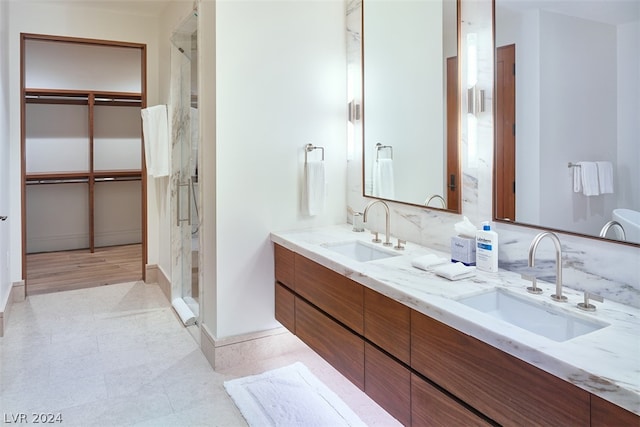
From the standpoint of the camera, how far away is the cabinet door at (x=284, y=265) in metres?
2.65

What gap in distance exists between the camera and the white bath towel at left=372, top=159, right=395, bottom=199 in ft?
8.99

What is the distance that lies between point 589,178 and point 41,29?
4.39 m

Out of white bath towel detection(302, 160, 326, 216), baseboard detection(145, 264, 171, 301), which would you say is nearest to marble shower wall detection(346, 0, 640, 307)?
white bath towel detection(302, 160, 326, 216)

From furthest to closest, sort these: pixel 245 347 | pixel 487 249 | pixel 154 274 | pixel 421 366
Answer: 1. pixel 154 274
2. pixel 245 347
3. pixel 487 249
4. pixel 421 366

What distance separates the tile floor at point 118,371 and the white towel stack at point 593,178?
4.55ft

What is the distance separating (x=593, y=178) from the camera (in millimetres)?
1667

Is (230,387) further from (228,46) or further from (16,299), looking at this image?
(16,299)

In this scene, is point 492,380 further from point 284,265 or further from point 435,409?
point 284,265

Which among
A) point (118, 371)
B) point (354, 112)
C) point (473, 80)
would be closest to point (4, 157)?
point (118, 371)

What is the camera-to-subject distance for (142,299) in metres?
4.12

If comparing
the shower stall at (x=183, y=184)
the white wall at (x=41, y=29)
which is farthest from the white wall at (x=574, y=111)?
the white wall at (x=41, y=29)

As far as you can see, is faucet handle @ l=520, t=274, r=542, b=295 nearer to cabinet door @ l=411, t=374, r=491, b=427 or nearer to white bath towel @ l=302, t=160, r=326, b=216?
cabinet door @ l=411, t=374, r=491, b=427

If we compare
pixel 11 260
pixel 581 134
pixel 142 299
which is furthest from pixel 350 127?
pixel 11 260

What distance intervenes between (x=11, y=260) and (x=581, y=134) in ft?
14.3
